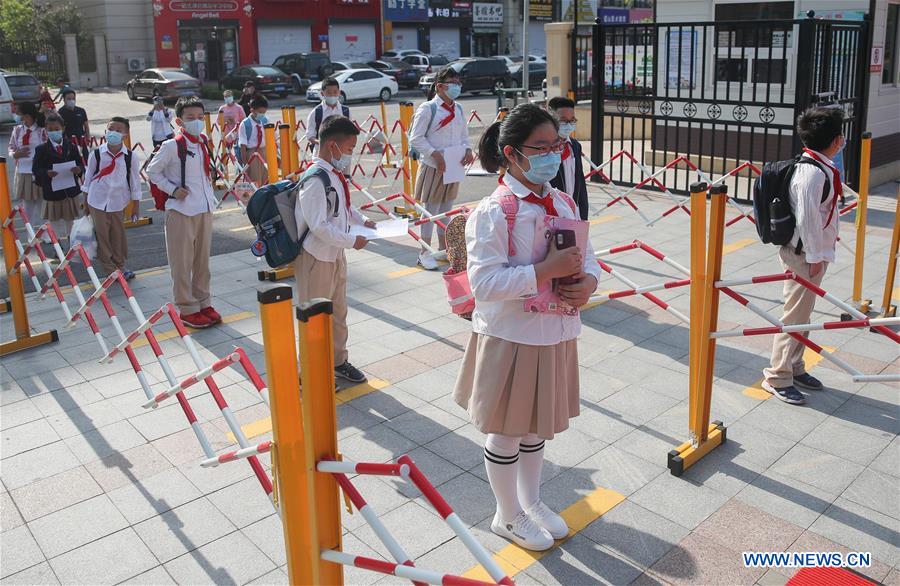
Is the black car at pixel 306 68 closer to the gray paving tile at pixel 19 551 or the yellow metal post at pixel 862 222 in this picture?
the yellow metal post at pixel 862 222

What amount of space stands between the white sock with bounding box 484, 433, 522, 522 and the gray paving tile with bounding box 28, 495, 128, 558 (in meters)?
1.86

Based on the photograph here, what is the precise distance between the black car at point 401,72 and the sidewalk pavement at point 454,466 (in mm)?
28758

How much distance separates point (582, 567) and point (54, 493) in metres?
2.77

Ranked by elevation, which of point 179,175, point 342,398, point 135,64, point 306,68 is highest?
point 135,64

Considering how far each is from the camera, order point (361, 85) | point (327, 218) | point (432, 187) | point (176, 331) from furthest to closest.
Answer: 1. point (361, 85)
2. point (432, 187)
3. point (176, 331)
4. point (327, 218)

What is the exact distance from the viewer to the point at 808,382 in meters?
5.26

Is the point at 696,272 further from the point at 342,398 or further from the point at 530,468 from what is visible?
the point at 342,398

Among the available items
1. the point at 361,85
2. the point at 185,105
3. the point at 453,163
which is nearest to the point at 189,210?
the point at 185,105

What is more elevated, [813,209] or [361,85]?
[361,85]

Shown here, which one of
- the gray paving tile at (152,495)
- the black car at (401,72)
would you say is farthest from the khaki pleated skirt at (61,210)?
the black car at (401,72)

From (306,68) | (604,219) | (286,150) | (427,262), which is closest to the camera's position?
(286,150)

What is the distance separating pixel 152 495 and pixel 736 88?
1077 cm

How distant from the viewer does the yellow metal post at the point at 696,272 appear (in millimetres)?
3988

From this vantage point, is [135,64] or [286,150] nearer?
[286,150]
